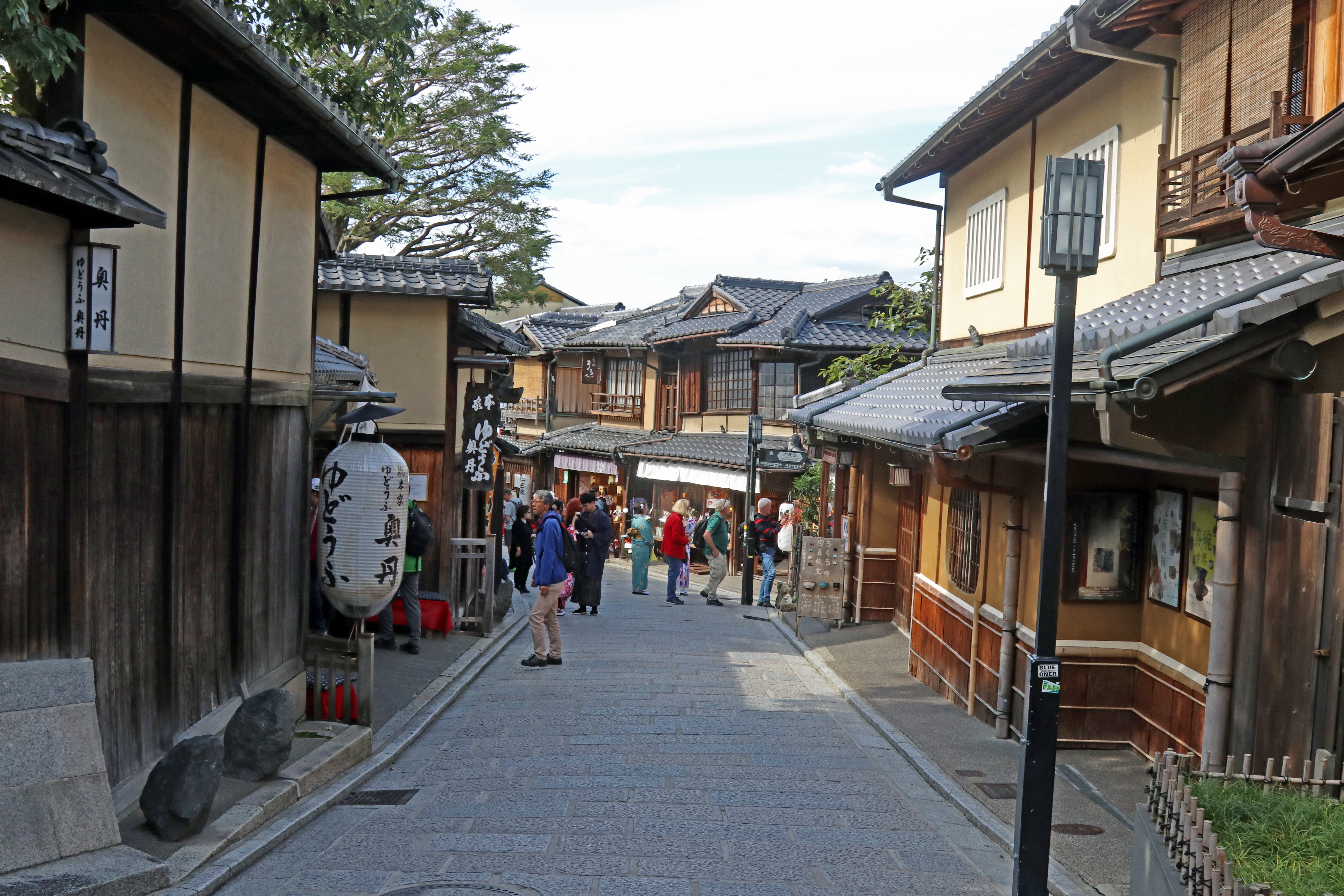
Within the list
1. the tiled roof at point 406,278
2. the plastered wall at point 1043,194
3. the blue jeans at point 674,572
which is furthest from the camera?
the blue jeans at point 674,572

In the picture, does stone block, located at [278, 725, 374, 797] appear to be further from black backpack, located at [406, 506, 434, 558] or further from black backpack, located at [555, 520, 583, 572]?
black backpack, located at [555, 520, 583, 572]

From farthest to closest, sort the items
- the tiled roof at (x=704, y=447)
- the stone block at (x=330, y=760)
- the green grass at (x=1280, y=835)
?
the tiled roof at (x=704, y=447), the stone block at (x=330, y=760), the green grass at (x=1280, y=835)

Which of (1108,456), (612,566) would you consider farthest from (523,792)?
(612,566)

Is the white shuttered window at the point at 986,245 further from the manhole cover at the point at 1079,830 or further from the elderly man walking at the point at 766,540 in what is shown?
the manhole cover at the point at 1079,830

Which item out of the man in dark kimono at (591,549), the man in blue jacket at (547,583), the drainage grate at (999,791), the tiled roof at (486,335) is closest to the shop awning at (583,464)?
the tiled roof at (486,335)

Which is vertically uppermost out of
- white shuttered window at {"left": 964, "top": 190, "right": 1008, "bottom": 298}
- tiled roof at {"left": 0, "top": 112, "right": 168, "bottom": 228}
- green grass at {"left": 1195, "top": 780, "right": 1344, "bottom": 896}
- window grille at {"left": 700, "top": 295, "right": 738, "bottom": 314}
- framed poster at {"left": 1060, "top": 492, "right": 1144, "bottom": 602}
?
window grille at {"left": 700, "top": 295, "right": 738, "bottom": 314}

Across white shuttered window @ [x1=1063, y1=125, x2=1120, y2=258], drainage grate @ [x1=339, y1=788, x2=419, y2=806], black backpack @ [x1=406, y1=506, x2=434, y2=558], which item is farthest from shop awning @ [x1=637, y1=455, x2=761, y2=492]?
drainage grate @ [x1=339, y1=788, x2=419, y2=806]

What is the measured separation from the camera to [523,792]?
891 cm

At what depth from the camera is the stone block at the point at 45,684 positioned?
617 cm

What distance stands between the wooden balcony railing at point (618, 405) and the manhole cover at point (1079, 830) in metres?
32.2

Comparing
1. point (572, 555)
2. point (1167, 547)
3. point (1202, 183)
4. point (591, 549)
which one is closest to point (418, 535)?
point (572, 555)

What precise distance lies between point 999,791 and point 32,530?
23.8 ft

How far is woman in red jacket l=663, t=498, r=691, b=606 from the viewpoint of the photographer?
23.1 meters

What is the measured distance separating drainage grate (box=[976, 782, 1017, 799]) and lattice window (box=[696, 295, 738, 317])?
26379 mm
